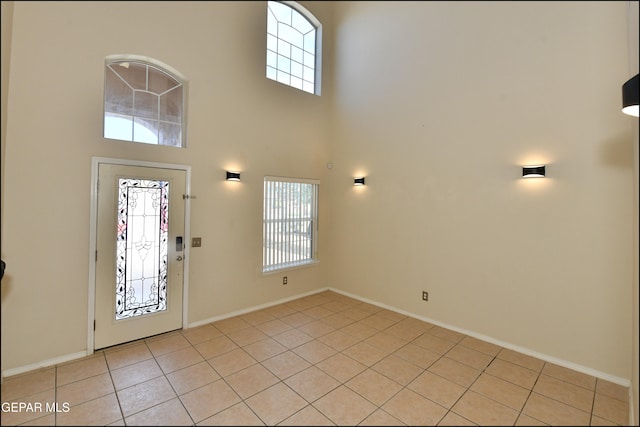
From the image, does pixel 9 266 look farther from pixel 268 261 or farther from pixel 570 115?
pixel 570 115

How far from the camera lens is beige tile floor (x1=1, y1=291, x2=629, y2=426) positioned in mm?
2213

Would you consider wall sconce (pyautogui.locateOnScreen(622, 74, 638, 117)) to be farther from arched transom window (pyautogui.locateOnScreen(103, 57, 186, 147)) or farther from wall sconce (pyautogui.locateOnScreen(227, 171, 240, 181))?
arched transom window (pyautogui.locateOnScreen(103, 57, 186, 147))

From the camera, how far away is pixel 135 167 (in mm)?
3229

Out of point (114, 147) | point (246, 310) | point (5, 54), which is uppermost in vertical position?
point (5, 54)

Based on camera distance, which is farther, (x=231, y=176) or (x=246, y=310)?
(x=246, y=310)

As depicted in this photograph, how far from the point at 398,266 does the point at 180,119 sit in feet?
11.3

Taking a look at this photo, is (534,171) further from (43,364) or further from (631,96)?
(43,364)

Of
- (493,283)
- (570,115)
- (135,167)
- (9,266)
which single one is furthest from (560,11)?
(9,266)

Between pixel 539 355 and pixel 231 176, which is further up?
pixel 231 176

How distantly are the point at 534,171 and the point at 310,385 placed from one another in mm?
2955

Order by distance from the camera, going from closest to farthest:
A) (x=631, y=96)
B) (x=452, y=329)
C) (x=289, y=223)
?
(x=631, y=96) < (x=452, y=329) < (x=289, y=223)

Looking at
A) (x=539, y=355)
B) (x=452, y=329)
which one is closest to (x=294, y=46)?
(x=452, y=329)

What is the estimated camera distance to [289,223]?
4750 mm

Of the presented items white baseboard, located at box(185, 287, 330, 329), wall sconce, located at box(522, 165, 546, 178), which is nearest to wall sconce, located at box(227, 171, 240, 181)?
white baseboard, located at box(185, 287, 330, 329)
